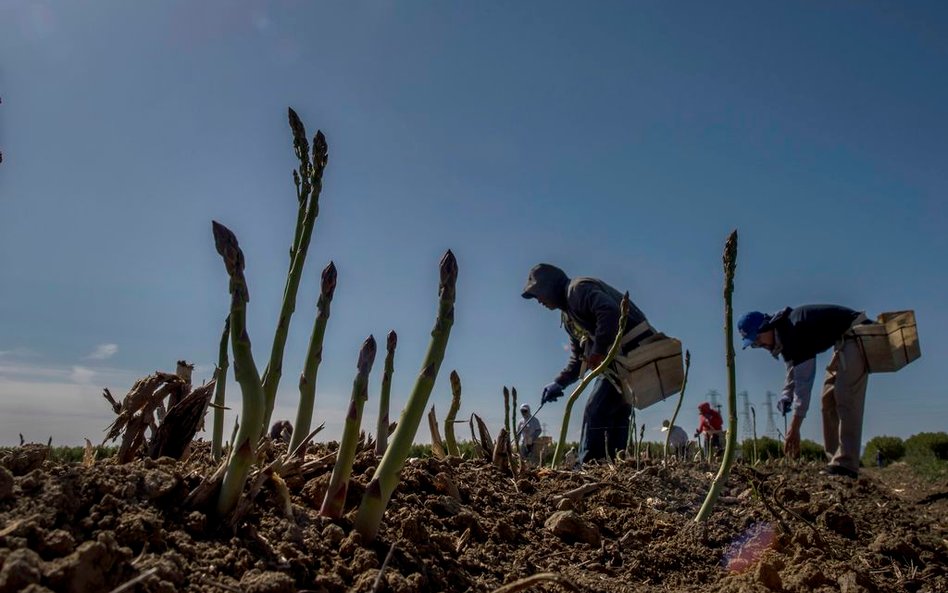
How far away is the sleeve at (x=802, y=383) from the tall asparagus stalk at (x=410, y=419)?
24.6 ft

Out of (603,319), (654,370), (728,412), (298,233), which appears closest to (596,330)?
(603,319)

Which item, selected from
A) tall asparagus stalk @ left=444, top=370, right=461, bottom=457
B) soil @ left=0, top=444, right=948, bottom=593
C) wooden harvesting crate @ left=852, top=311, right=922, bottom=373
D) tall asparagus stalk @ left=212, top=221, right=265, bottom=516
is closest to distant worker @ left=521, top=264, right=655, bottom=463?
soil @ left=0, top=444, right=948, bottom=593

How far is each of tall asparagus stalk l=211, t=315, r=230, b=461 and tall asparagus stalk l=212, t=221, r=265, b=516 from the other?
2.58ft

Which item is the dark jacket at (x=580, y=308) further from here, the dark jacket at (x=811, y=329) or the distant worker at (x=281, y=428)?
the distant worker at (x=281, y=428)

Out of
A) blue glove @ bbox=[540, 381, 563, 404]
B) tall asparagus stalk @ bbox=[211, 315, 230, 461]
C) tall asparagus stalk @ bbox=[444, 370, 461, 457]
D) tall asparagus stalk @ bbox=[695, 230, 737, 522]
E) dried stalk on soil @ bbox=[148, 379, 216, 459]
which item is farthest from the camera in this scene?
blue glove @ bbox=[540, 381, 563, 404]

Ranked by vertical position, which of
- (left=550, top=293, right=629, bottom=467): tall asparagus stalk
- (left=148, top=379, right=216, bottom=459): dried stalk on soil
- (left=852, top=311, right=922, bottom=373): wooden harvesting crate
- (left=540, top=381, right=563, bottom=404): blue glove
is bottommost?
(left=148, top=379, right=216, bottom=459): dried stalk on soil

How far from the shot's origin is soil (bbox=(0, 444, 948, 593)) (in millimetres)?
1369

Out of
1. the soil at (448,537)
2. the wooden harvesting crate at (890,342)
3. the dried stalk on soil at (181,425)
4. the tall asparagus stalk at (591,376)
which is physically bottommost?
the soil at (448,537)

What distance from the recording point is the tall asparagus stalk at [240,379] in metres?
1.61

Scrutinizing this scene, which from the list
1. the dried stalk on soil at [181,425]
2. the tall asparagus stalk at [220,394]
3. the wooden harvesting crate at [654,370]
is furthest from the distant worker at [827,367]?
the dried stalk on soil at [181,425]

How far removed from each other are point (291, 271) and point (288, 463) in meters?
0.60

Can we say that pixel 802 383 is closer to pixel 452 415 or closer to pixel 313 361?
pixel 452 415

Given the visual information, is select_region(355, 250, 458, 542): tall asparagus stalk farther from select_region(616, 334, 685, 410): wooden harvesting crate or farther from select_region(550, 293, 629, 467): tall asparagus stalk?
select_region(616, 334, 685, 410): wooden harvesting crate

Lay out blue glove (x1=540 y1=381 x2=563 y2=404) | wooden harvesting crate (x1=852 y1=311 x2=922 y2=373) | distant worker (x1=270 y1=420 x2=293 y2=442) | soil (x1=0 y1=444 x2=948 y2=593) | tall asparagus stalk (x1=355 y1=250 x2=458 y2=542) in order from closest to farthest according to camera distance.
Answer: soil (x1=0 y1=444 x2=948 y2=593)
tall asparagus stalk (x1=355 y1=250 x2=458 y2=542)
distant worker (x1=270 y1=420 x2=293 y2=442)
wooden harvesting crate (x1=852 y1=311 x2=922 y2=373)
blue glove (x1=540 y1=381 x2=563 y2=404)
